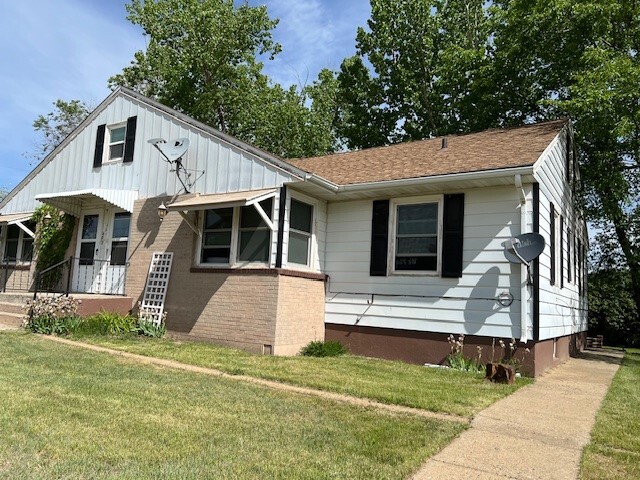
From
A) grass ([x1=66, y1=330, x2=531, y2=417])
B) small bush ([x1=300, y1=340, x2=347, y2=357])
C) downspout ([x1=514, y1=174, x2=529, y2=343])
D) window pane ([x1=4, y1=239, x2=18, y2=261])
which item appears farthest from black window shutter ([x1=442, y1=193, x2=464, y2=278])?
window pane ([x1=4, y1=239, x2=18, y2=261])

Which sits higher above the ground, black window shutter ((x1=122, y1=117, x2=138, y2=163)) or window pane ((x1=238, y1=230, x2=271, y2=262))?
black window shutter ((x1=122, y1=117, x2=138, y2=163))

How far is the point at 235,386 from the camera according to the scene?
253 inches

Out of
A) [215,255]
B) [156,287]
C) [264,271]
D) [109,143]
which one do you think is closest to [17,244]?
[109,143]

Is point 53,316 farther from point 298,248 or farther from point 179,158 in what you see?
point 298,248

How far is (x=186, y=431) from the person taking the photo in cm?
436

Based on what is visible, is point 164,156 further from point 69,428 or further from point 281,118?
point 281,118

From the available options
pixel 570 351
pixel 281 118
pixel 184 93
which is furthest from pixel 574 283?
pixel 184 93

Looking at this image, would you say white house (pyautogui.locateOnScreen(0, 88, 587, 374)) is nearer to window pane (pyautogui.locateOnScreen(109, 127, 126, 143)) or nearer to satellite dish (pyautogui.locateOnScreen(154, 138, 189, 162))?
satellite dish (pyautogui.locateOnScreen(154, 138, 189, 162))

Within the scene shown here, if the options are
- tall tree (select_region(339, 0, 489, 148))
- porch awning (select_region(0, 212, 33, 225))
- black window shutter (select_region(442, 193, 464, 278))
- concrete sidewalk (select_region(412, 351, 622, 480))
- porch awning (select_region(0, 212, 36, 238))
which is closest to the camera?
concrete sidewalk (select_region(412, 351, 622, 480))

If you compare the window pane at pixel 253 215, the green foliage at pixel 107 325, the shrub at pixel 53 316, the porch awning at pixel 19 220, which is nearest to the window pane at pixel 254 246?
the window pane at pixel 253 215

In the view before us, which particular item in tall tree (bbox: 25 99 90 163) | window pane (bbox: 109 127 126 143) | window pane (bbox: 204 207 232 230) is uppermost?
tall tree (bbox: 25 99 90 163)

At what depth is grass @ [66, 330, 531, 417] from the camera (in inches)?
245

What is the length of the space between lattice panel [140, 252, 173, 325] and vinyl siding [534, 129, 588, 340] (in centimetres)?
803

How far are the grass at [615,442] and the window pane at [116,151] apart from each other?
12831mm
